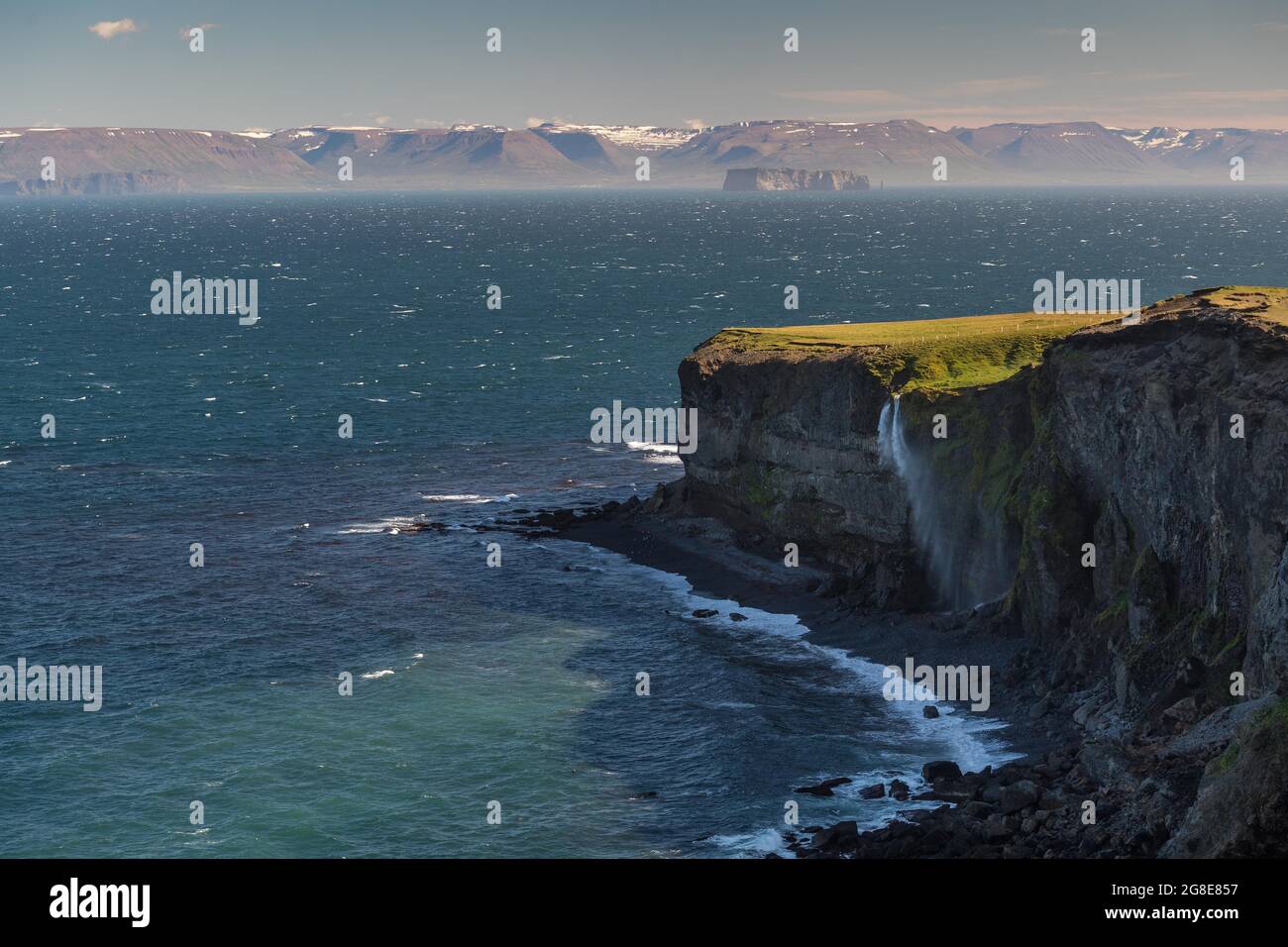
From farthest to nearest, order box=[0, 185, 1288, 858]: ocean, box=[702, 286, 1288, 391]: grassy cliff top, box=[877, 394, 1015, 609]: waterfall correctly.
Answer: box=[702, 286, 1288, 391]: grassy cliff top < box=[877, 394, 1015, 609]: waterfall < box=[0, 185, 1288, 858]: ocean

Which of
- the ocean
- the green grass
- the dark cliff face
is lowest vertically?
the ocean

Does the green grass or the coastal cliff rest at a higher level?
the green grass

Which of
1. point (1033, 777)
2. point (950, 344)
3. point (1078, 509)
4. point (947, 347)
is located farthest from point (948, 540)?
point (1033, 777)

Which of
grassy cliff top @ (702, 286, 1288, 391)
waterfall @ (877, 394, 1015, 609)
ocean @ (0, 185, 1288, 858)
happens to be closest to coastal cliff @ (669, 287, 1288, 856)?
waterfall @ (877, 394, 1015, 609)

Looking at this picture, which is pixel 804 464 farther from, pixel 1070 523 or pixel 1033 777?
pixel 1033 777

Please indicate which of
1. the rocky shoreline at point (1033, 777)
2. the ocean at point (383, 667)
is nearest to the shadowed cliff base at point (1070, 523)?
the rocky shoreline at point (1033, 777)

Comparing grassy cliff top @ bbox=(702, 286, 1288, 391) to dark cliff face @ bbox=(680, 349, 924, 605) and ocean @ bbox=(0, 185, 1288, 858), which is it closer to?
dark cliff face @ bbox=(680, 349, 924, 605)
